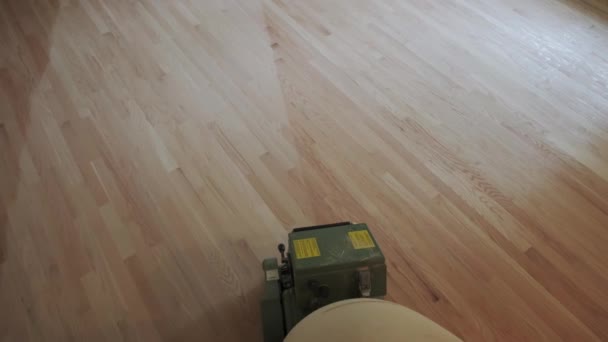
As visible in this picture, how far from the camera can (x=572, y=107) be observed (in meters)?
1.77

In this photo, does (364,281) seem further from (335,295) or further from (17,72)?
(17,72)

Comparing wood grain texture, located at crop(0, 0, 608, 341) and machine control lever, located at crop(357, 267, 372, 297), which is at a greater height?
machine control lever, located at crop(357, 267, 372, 297)

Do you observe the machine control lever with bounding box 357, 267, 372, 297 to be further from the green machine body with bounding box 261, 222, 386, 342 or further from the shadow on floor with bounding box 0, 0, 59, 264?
the shadow on floor with bounding box 0, 0, 59, 264

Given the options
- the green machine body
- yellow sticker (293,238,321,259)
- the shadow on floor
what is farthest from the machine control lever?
the shadow on floor

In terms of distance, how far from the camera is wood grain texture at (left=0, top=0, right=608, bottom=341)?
1.35 metres

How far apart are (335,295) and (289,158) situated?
2.41 feet

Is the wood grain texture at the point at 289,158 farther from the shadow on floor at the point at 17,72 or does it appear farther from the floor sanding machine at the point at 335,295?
the floor sanding machine at the point at 335,295

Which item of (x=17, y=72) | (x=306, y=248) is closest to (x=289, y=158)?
(x=306, y=248)

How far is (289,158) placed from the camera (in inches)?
66.1

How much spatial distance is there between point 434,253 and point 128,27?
1.92 metres

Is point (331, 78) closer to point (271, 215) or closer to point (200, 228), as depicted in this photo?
point (271, 215)

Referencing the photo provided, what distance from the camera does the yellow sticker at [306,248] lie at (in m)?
1.04

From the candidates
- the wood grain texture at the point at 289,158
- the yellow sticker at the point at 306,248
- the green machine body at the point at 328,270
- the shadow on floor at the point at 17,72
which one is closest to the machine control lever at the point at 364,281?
the green machine body at the point at 328,270

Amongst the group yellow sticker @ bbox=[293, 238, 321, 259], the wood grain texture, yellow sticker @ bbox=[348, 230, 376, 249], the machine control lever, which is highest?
yellow sticker @ bbox=[348, 230, 376, 249]
